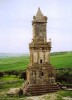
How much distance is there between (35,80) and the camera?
2180 inches

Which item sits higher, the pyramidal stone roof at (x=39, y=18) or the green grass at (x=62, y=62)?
the pyramidal stone roof at (x=39, y=18)

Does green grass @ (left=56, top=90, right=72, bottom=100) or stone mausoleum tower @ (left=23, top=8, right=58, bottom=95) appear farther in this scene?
stone mausoleum tower @ (left=23, top=8, right=58, bottom=95)

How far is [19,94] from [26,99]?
19.4 feet

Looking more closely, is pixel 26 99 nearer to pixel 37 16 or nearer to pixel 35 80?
pixel 35 80

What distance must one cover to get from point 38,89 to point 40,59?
542cm

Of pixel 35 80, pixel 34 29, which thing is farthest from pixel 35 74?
pixel 34 29

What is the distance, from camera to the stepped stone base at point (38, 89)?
174 ft

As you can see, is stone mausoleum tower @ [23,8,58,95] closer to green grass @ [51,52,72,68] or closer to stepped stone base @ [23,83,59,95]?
stepped stone base @ [23,83,59,95]

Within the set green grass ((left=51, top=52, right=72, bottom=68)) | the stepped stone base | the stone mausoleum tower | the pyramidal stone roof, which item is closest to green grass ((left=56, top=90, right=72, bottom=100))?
the stepped stone base

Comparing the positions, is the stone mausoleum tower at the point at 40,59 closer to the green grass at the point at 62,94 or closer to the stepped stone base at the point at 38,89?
the stepped stone base at the point at 38,89

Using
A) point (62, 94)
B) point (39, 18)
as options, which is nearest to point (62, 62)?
point (39, 18)

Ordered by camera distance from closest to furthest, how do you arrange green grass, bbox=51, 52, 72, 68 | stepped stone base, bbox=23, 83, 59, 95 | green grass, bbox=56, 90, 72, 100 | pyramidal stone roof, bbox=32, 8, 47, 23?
1. green grass, bbox=56, 90, 72, 100
2. stepped stone base, bbox=23, 83, 59, 95
3. pyramidal stone roof, bbox=32, 8, 47, 23
4. green grass, bbox=51, 52, 72, 68

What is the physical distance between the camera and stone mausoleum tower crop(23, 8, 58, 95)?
5519 centimetres

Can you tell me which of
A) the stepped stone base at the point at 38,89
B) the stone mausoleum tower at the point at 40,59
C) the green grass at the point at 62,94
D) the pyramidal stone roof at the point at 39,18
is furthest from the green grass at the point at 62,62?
the green grass at the point at 62,94
